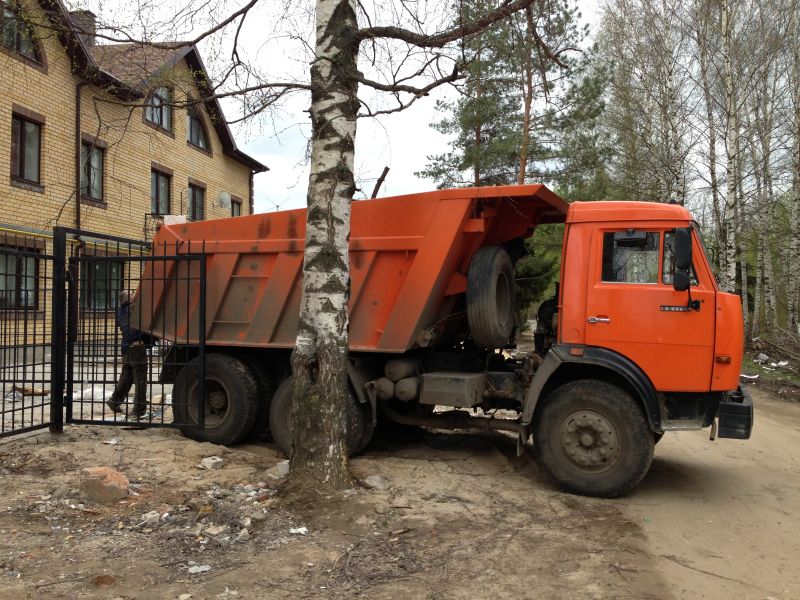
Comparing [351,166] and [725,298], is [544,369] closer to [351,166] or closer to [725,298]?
[725,298]

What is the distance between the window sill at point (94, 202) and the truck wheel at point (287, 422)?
1074cm

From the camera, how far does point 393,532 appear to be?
15.1ft

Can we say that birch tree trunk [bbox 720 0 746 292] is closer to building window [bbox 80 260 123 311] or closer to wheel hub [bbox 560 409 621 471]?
wheel hub [bbox 560 409 621 471]

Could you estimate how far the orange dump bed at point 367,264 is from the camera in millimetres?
6289

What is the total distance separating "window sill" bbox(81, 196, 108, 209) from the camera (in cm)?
1523

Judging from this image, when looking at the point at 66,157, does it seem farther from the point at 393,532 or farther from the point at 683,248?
the point at 683,248

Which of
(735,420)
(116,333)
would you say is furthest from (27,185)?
(735,420)

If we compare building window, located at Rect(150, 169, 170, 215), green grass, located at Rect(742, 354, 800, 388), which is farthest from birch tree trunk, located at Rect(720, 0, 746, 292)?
building window, located at Rect(150, 169, 170, 215)

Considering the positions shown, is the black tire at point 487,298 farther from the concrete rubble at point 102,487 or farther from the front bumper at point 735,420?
the concrete rubble at point 102,487

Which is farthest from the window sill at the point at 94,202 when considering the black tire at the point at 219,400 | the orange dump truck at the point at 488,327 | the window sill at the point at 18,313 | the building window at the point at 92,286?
the black tire at the point at 219,400

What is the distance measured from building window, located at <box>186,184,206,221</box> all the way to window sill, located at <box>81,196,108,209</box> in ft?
13.1

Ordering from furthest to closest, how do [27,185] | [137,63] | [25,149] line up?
[25,149] < [27,185] < [137,63]

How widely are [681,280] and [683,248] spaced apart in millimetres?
275

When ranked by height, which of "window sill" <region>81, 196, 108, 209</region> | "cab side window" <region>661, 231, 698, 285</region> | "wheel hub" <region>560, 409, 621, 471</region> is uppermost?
"window sill" <region>81, 196, 108, 209</region>
